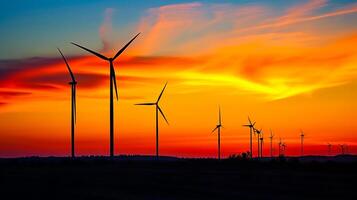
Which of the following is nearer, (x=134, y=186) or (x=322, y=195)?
(x=322, y=195)

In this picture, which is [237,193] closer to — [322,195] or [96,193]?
[322,195]

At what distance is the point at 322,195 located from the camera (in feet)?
145

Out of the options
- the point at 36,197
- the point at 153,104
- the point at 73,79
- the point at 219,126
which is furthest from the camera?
the point at 219,126

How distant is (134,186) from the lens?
53.3 metres

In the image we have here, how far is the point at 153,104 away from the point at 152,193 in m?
68.8

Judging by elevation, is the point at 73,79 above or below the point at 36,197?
above

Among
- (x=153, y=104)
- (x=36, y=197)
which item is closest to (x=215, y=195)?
(x=36, y=197)

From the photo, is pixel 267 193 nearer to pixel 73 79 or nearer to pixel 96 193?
pixel 96 193

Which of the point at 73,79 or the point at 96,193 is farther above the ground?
the point at 73,79

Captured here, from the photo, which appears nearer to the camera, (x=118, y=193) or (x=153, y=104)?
(x=118, y=193)

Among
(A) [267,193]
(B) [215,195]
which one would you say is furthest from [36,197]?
(A) [267,193]

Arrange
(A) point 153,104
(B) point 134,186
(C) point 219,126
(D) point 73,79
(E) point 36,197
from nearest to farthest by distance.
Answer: (E) point 36,197 → (B) point 134,186 → (D) point 73,79 → (A) point 153,104 → (C) point 219,126

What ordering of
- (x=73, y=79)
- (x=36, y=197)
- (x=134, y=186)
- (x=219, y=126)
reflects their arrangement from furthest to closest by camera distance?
(x=219, y=126), (x=73, y=79), (x=134, y=186), (x=36, y=197)

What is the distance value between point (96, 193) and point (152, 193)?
12.2 ft
